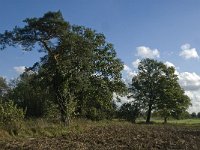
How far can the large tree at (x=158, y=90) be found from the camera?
266 feet

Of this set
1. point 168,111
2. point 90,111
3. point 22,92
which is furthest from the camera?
point 168,111

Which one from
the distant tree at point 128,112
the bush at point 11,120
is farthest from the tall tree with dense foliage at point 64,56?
the distant tree at point 128,112

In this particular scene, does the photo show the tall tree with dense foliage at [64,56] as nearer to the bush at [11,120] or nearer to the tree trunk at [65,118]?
the tree trunk at [65,118]

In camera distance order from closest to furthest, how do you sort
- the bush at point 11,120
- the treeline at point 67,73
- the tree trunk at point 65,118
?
the bush at point 11,120
the tree trunk at point 65,118
the treeline at point 67,73

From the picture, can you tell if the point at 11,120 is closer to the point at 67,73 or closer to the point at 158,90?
the point at 67,73

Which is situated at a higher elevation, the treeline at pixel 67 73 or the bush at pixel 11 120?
the treeline at pixel 67 73

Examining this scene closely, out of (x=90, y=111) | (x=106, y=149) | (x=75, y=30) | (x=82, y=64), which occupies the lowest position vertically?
(x=106, y=149)

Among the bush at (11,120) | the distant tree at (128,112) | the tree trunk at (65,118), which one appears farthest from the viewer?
the distant tree at (128,112)

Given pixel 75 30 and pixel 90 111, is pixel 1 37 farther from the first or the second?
pixel 90 111

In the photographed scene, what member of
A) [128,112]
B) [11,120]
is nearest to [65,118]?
[11,120]

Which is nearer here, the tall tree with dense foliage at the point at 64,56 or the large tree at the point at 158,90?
the tall tree with dense foliage at the point at 64,56

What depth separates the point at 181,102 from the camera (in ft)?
273

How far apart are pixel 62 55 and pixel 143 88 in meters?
37.8

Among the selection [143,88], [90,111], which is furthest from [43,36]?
[143,88]
